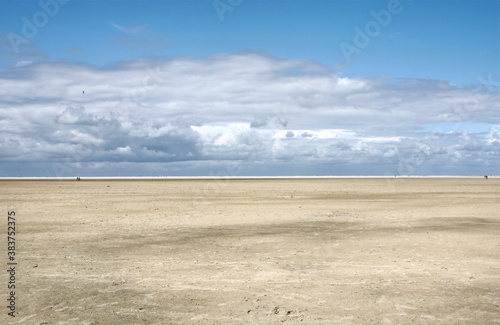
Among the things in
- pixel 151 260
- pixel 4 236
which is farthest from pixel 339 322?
pixel 4 236

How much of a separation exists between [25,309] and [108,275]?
2.90 m

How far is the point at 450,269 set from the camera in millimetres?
12266

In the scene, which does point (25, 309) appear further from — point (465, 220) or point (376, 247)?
point (465, 220)

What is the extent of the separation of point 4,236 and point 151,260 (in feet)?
28.2

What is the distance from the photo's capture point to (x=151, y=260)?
13.5 meters

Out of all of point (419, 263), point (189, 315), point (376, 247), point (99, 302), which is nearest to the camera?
point (189, 315)

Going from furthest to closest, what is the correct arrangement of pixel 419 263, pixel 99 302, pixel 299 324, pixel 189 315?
pixel 419 263
pixel 99 302
pixel 189 315
pixel 299 324

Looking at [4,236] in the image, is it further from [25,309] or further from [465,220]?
[465,220]

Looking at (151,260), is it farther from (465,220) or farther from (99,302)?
(465,220)

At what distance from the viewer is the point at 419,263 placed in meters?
13.0

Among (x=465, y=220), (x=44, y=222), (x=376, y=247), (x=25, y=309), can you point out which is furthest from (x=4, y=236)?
(x=465, y=220)

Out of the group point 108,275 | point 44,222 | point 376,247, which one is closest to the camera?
point 108,275

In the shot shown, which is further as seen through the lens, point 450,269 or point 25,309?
point 450,269

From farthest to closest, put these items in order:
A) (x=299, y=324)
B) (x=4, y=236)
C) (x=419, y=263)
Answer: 1. (x=4, y=236)
2. (x=419, y=263)
3. (x=299, y=324)
